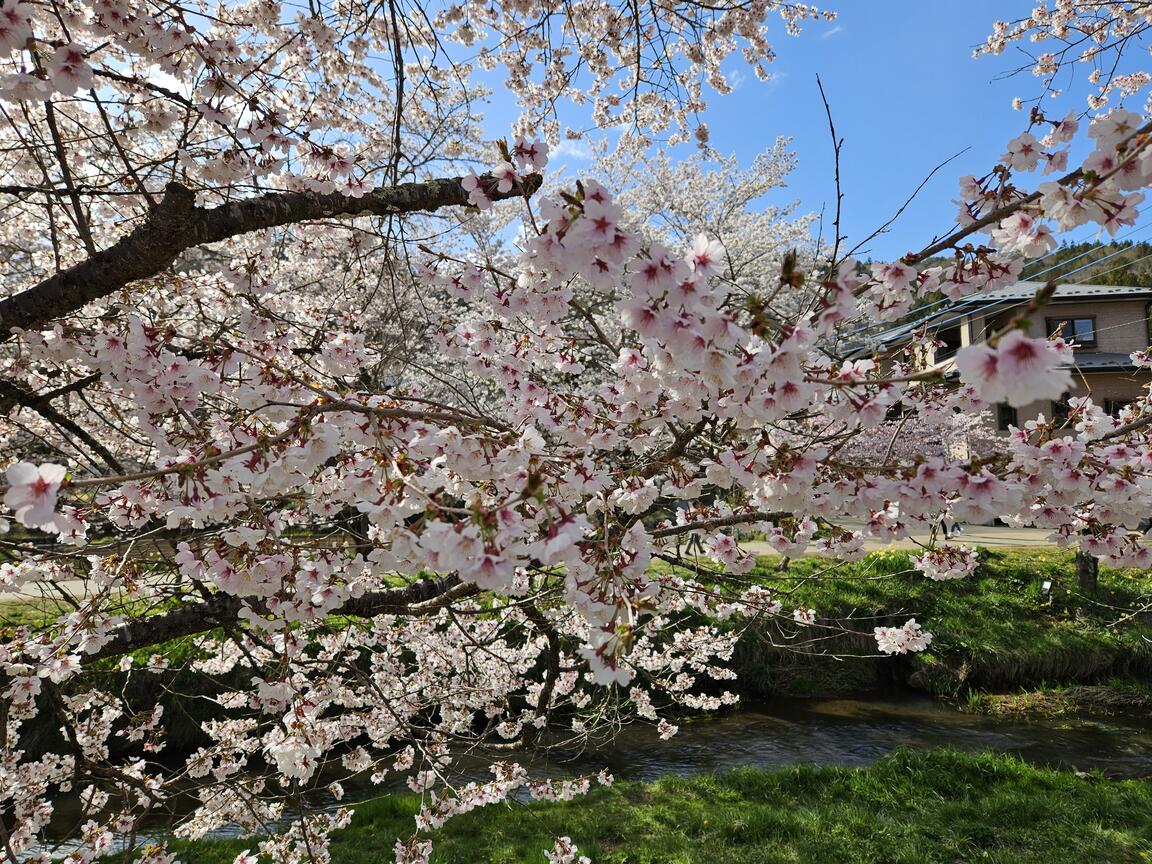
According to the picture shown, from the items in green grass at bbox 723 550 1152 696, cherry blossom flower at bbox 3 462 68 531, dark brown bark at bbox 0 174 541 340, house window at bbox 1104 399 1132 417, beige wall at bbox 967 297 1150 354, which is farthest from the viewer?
beige wall at bbox 967 297 1150 354

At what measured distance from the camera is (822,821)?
4.99 meters

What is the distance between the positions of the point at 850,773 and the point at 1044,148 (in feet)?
19.8

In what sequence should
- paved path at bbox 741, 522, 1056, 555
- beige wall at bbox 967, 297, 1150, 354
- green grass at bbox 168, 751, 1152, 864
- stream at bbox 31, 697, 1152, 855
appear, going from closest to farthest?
green grass at bbox 168, 751, 1152, 864 → stream at bbox 31, 697, 1152, 855 → paved path at bbox 741, 522, 1056, 555 → beige wall at bbox 967, 297, 1150, 354

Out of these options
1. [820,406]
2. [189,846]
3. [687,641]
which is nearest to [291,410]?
[820,406]

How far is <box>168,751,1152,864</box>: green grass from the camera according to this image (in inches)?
178

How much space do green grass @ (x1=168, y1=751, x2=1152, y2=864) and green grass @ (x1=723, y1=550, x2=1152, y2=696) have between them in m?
2.59

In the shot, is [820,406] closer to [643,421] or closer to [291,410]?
[643,421]

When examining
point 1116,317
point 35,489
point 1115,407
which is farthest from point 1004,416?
point 35,489

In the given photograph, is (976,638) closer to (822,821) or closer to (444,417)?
(822,821)

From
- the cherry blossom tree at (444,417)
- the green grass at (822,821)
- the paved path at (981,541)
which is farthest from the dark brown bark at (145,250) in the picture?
the paved path at (981,541)

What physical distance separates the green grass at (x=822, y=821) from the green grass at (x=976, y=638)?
2.59 metres

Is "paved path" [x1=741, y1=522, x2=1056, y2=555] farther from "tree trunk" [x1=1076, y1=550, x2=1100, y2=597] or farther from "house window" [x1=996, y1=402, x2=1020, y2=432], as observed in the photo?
"house window" [x1=996, y1=402, x2=1020, y2=432]

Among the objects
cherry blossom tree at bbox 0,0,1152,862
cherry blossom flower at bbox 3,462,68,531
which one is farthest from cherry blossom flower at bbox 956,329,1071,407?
cherry blossom flower at bbox 3,462,68,531

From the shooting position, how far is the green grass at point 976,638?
855cm
